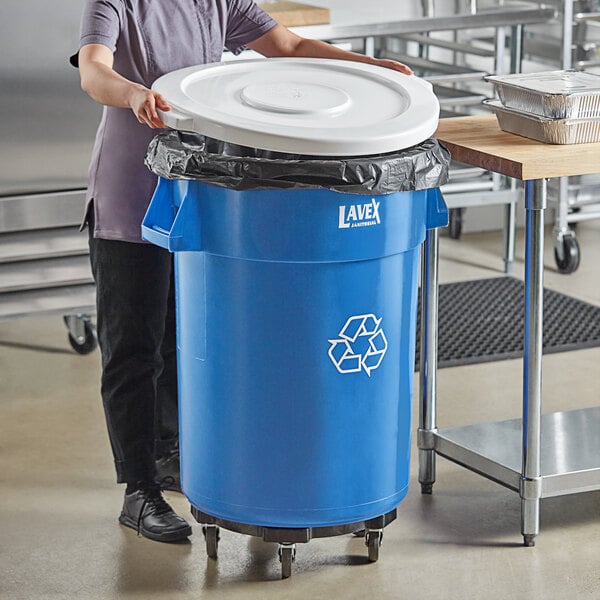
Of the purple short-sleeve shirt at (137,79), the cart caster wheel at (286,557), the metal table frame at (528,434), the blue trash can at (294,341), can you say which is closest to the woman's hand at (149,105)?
the blue trash can at (294,341)

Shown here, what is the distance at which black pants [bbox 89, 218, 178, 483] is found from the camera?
9.34ft

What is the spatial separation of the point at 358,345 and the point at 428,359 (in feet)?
1.94

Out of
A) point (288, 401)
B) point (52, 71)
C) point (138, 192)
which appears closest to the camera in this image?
point (288, 401)

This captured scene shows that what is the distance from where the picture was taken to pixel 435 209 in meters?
2.70

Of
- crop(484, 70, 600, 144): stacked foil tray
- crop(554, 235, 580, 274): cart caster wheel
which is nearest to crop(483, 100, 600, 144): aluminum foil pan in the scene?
crop(484, 70, 600, 144): stacked foil tray

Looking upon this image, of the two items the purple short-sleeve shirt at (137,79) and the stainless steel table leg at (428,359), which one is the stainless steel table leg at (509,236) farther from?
the purple short-sleeve shirt at (137,79)

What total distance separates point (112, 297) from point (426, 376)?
80 cm

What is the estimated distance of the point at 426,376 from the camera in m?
3.09

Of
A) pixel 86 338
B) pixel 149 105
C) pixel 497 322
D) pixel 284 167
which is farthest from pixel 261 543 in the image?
pixel 497 322

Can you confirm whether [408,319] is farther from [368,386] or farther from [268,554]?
[268,554]

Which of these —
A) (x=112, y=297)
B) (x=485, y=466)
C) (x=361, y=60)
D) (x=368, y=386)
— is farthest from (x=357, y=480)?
(x=361, y=60)

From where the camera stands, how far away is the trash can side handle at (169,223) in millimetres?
2477

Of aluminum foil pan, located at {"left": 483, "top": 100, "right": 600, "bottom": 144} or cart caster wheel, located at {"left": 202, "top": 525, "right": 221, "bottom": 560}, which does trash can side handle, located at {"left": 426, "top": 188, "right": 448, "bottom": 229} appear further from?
cart caster wheel, located at {"left": 202, "top": 525, "right": 221, "bottom": 560}

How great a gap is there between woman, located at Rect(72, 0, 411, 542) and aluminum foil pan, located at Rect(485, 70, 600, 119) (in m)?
0.27
